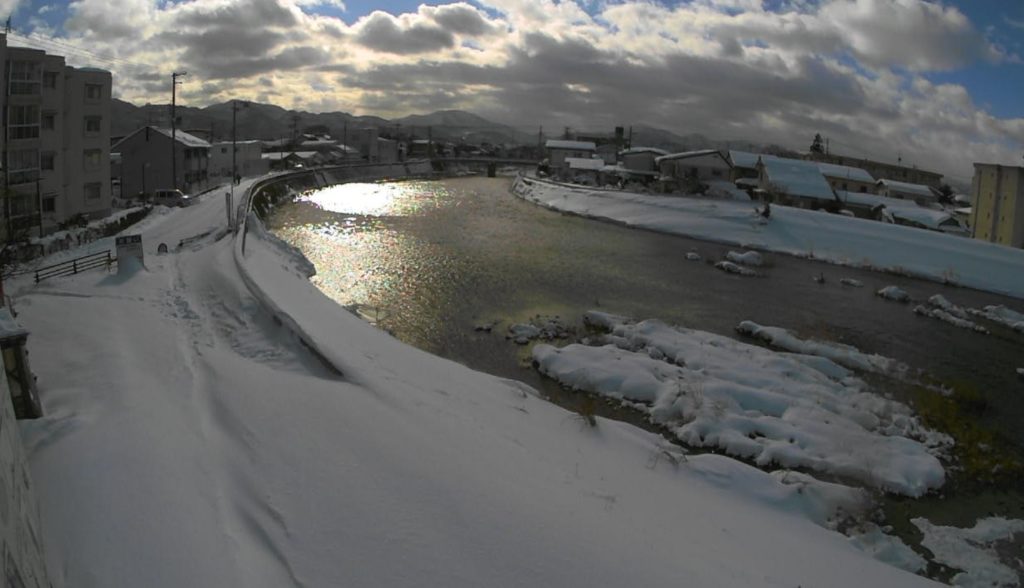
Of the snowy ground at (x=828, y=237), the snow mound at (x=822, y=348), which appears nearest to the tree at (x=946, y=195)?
the snowy ground at (x=828, y=237)

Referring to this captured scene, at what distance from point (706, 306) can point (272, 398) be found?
10.3m

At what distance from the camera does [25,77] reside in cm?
1691

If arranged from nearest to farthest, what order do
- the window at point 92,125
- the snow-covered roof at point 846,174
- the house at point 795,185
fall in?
the window at point 92,125
the house at point 795,185
the snow-covered roof at point 846,174

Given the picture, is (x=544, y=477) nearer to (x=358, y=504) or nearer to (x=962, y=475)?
(x=358, y=504)

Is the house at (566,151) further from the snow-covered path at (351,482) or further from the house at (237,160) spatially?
the snow-covered path at (351,482)

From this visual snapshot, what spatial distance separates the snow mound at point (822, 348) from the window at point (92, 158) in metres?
19.2

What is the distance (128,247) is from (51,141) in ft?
33.5

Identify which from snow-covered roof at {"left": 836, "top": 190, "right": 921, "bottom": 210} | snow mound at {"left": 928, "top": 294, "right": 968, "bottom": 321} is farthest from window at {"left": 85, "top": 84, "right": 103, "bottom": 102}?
snow-covered roof at {"left": 836, "top": 190, "right": 921, "bottom": 210}

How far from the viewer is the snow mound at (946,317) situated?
1418 cm

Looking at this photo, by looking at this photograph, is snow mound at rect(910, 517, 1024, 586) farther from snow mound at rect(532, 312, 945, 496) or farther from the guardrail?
the guardrail

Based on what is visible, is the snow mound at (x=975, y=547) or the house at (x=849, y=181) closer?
the snow mound at (x=975, y=547)

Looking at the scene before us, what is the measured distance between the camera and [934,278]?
19.6 meters

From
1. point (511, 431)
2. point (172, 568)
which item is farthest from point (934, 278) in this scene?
point (172, 568)

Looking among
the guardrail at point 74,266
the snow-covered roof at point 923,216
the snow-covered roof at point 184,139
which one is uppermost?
the snow-covered roof at point 184,139
